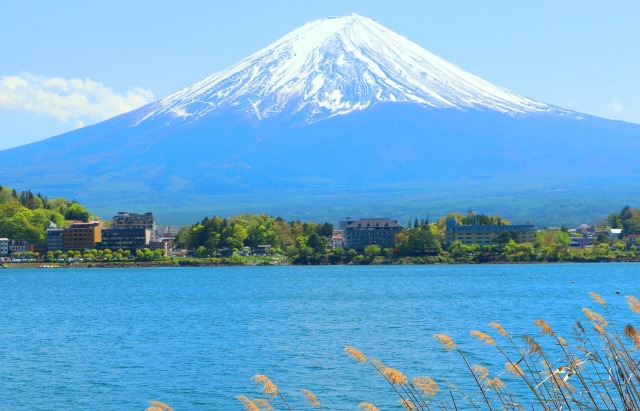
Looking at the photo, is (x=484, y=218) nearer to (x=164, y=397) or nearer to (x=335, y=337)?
(x=335, y=337)

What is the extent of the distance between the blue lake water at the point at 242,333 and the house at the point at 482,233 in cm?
3342

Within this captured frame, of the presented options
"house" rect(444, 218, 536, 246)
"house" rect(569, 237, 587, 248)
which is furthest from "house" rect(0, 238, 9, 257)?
"house" rect(569, 237, 587, 248)

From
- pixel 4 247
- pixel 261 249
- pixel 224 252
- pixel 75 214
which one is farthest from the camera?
pixel 75 214

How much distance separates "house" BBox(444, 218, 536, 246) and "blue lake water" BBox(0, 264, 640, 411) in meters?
33.4

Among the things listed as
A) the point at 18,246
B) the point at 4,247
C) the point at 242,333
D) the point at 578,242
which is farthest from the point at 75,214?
the point at 242,333

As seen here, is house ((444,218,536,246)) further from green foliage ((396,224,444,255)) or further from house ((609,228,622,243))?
house ((609,228,622,243))

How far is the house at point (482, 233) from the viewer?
89.2m

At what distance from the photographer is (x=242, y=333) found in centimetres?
2789

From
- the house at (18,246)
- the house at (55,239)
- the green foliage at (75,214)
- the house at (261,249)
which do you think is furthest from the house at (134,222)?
the house at (261,249)

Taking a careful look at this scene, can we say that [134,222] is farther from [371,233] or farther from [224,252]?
[371,233]

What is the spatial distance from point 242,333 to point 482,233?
208 ft

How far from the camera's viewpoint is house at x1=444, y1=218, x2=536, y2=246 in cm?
8919

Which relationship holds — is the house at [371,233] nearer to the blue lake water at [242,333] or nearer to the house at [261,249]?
the house at [261,249]

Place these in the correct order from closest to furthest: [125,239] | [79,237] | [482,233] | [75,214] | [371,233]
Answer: [125,239], [79,237], [482,233], [371,233], [75,214]
